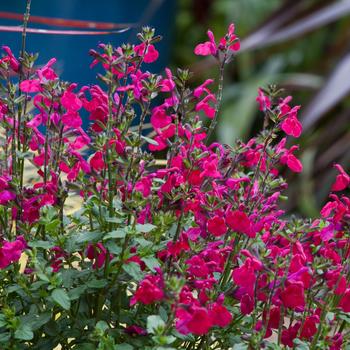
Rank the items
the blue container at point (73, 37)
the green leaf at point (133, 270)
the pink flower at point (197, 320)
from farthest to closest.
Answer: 1. the blue container at point (73, 37)
2. the green leaf at point (133, 270)
3. the pink flower at point (197, 320)

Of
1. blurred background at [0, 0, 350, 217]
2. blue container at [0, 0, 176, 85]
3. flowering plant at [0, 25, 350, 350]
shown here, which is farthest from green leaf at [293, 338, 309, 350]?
blue container at [0, 0, 176, 85]

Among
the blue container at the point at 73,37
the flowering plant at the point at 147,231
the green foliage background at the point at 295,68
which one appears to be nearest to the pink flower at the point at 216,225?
the flowering plant at the point at 147,231

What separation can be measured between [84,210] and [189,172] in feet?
0.40

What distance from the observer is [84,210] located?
0.89 metres

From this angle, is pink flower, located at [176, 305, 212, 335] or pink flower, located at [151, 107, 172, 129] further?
pink flower, located at [151, 107, 172, 129]

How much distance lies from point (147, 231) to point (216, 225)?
7 cm

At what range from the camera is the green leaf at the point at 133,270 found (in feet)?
2.65

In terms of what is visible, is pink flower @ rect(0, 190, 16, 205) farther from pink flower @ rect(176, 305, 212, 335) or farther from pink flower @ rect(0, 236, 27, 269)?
pink flower @ rect(176, 305, 212, 335)

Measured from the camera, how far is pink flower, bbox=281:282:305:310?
78cm

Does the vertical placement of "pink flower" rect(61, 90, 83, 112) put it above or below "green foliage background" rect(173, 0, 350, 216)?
below

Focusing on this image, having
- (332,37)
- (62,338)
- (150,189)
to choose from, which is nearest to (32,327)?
(62,338)

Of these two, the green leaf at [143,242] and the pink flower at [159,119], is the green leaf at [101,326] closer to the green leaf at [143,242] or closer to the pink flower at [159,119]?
the green leaf at [143,242]

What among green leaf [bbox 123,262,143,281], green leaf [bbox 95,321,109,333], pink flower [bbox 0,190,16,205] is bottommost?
green leaf [bbox 95,321,109,333]

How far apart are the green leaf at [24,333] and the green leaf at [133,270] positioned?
0.11m
